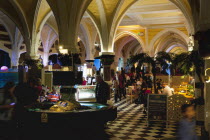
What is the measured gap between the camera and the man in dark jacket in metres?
6.71

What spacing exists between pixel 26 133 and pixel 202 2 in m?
4.65

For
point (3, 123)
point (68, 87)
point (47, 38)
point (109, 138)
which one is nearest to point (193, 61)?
point (109, 138)

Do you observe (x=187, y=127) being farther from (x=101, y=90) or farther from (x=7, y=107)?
(x=101, y=90)

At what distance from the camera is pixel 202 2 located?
4.65 metres

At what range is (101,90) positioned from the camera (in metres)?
6.76

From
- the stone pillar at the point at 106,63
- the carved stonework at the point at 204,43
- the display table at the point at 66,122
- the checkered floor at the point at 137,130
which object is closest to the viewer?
the carved stonework at the point at 204,43

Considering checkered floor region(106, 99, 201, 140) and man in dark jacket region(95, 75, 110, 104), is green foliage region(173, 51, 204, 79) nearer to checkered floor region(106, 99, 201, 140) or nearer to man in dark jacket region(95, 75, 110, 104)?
checkered floor region(106, 99, 201, 140)

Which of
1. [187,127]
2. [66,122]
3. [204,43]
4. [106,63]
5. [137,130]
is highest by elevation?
[106,63]

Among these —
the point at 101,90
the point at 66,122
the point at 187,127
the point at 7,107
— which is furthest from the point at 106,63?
the point at 187,127

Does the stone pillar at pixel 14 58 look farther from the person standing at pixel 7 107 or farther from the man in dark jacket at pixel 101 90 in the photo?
the person standing at pixel 7 107

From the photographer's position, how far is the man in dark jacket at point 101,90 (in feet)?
22.0

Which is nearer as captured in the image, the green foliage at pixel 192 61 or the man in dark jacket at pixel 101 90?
the green foliage at pixel 192 61

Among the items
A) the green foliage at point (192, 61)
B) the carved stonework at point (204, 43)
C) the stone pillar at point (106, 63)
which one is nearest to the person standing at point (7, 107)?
the carved stonework at point (204, 43)

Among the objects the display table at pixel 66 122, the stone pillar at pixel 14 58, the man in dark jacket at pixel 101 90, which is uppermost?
the stone pillar at pixel 14 58
